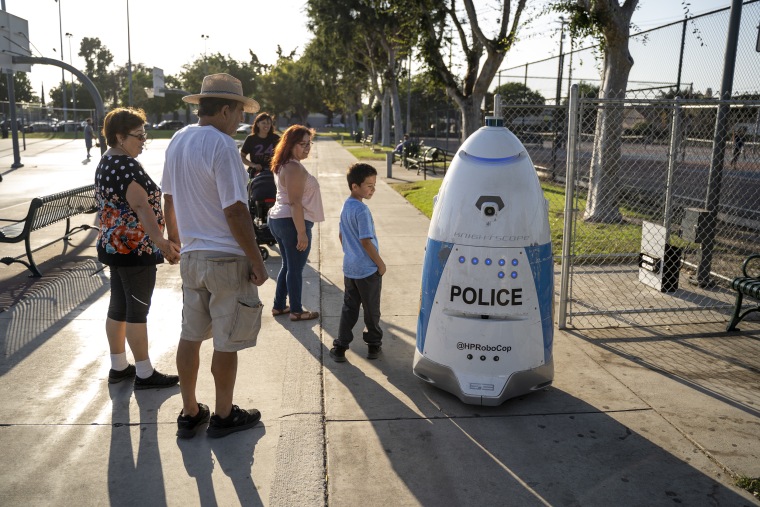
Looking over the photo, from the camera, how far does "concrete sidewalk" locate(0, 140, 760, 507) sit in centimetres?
332

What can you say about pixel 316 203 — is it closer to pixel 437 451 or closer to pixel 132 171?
pixel 132 171

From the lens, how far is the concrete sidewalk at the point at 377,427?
3322 mm

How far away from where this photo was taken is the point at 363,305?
4902 mm

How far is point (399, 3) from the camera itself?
17016mm

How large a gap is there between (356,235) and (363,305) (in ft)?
1.76

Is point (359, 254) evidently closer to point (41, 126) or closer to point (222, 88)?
point (222, 88)

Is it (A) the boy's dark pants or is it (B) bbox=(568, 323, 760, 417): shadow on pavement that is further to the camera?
(A) the boy's dark pants

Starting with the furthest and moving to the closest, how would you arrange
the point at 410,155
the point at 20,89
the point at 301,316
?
the point at 20,89 → the point at 410,155 → the point at 301,316

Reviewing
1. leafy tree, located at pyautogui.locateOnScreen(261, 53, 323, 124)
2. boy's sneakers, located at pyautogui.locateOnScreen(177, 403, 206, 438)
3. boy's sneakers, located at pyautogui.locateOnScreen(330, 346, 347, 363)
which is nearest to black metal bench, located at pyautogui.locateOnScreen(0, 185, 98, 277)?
boy's sneakers, located at pyautogui.locateOnScreen(330, 346, 347, 363)

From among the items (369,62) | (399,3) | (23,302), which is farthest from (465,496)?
(369,62)

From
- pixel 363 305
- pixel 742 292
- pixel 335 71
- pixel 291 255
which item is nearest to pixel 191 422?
pixel 363 305

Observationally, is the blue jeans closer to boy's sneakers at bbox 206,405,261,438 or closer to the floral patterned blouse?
the floral patterned blouse

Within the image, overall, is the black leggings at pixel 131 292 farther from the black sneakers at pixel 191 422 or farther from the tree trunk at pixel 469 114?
the tree trunk at pixel 469 114

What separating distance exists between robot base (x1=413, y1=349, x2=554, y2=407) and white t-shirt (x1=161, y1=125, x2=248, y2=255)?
1.52m
